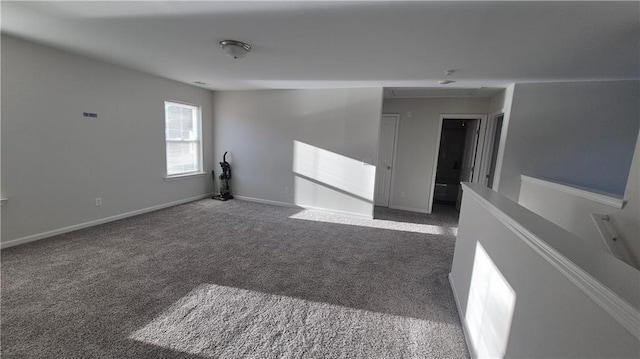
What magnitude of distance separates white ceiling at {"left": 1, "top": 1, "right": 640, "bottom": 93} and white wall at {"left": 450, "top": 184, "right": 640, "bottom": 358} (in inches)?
55.0

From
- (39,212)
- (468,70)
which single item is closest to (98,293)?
(39,212)

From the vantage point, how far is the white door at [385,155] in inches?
201

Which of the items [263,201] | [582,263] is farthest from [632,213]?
[263,201]

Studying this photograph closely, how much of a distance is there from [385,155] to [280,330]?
4159mm

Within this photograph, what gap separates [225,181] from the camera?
219 inches

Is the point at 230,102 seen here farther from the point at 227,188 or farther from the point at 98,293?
the point at 98,293

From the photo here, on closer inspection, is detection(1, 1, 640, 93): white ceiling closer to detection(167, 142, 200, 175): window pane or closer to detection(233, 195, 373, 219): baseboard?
detection(167, 142, 200, 175): window pane

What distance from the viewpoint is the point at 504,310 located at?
49.0 inches

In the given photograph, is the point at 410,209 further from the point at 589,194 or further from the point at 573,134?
the point at 589,194

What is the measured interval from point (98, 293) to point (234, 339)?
1411 millimetres

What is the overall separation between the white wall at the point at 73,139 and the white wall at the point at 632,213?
19.3ft

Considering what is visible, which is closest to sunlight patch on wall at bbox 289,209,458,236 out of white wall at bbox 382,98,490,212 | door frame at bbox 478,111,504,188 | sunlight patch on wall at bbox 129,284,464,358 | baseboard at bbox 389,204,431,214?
baseboard at bbox 389,204,431,214

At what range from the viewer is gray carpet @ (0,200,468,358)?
1646mm

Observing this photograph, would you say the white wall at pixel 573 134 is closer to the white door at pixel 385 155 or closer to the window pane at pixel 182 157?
the white door at pixel 385 155
